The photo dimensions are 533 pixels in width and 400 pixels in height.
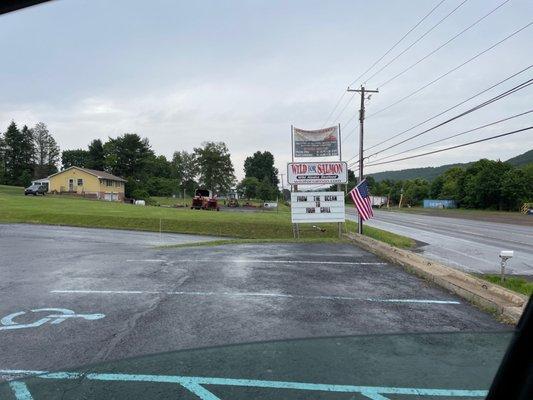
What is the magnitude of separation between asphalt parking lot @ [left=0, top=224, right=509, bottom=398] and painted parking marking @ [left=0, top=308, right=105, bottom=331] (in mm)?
14

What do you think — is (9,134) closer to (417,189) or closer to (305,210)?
(417,189)

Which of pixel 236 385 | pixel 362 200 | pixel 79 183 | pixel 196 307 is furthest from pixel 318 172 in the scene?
pixel 79 183

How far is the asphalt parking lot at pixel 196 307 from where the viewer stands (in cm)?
573

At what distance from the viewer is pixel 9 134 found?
123m

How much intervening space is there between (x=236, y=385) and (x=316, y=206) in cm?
1749

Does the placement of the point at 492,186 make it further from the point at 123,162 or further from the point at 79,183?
the point at 123,162

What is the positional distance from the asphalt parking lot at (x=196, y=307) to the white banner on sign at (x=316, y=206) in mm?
8726

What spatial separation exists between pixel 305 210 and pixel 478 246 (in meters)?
7.97

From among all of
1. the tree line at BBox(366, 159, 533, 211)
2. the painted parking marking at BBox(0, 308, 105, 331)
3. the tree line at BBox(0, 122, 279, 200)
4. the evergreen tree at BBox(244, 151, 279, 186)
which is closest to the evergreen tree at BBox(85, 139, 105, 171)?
the tree line at BBox(0, 122, 279, 200)

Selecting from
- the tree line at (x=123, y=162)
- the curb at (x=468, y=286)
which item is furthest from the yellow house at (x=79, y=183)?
the curb at (x=468, y=286)

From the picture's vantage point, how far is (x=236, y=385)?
442cm

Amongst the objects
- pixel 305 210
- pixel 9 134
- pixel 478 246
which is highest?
pixel 9 134

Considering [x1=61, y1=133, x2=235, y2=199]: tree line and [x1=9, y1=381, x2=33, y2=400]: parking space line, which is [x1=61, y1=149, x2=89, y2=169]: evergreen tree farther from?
[x1=9, y1=381, x2=33, y2=400]: parking space line

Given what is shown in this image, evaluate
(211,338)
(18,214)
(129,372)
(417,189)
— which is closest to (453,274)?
Result: (211,338)
